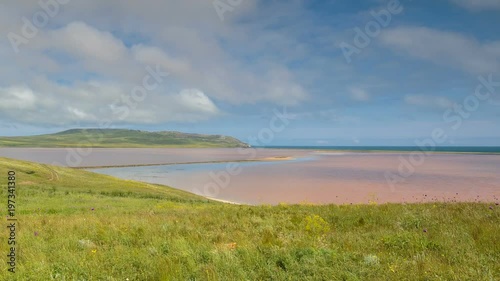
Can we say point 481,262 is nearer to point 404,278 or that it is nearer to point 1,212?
point 404,278

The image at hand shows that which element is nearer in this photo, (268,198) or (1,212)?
(1,212)

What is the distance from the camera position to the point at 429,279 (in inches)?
223

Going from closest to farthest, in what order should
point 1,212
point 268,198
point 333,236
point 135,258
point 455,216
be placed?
point 135,258 < point 333,236 < point 455,216 < point 1,212 < point 268,198

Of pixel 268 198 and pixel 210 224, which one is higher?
pixel 210 224

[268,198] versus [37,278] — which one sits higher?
[37,278]

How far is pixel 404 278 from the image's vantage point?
Result: 18.7 feet

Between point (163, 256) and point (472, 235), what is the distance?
8182 millimetres

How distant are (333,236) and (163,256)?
15.8ft

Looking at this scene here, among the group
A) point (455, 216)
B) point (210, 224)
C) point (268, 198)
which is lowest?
point (268, 198)

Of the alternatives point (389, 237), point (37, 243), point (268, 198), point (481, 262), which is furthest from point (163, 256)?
point (268, 198)

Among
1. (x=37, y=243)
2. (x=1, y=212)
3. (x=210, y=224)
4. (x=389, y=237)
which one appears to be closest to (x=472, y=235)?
(x=389, y=237)

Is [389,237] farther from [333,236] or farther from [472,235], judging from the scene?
[472,235]

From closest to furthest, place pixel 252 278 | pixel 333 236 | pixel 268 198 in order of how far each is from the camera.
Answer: pixel 252 278
pixel 333 236
pixel 268 198

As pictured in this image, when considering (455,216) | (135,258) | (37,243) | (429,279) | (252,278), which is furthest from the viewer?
(455,216)
